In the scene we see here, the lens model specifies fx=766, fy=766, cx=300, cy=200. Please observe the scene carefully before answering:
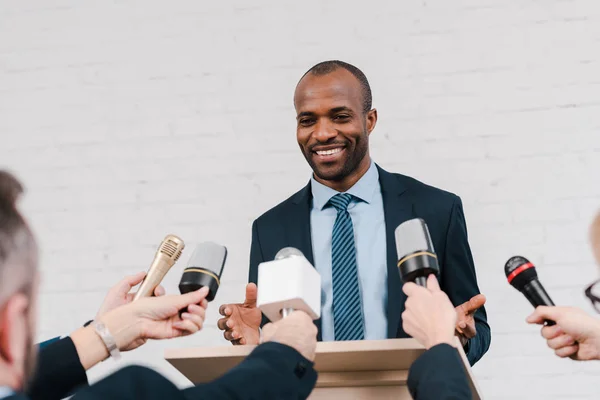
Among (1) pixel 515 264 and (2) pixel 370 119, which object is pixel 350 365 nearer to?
(1) pixel 515 264

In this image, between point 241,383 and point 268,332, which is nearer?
point 241,383

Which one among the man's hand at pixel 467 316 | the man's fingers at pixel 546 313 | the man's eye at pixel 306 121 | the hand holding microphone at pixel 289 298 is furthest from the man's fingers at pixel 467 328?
the man's eye at pixel 306 121

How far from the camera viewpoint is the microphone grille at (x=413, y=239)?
1.49m

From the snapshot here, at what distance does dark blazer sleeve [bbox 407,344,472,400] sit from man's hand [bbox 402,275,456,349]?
0.14 feet

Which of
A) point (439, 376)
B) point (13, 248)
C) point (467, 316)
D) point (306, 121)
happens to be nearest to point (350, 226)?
point (306, 121)

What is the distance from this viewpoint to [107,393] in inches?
40.8

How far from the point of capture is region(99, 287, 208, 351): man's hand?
1.66 m

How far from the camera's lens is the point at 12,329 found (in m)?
0.90

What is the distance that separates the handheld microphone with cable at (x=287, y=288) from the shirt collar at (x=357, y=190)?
100 cm

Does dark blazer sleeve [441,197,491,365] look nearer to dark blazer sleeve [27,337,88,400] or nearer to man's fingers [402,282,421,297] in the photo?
man's fingers [402,282,421,297]

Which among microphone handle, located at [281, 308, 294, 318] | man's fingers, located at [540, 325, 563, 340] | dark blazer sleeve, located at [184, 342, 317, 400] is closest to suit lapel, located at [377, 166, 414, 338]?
man's fingers, located at [540, 325, 563, 340]

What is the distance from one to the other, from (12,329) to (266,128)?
2351mm

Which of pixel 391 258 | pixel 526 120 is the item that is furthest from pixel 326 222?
pixel 526 120

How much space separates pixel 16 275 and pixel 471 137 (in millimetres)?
2391
